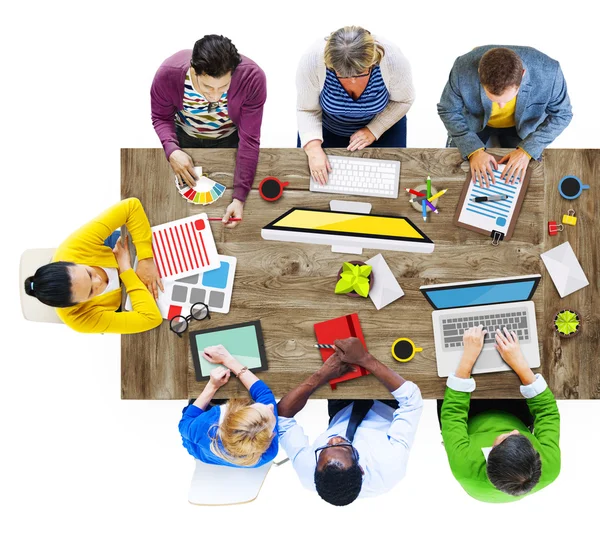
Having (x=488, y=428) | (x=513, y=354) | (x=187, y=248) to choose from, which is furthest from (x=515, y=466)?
(x=187, y=248)

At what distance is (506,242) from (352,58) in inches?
35.8

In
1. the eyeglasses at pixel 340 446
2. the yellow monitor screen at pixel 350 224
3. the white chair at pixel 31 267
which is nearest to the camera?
the eyeglasses at pixel 340 446

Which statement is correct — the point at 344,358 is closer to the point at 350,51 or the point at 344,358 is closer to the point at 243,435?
the point at 243,435

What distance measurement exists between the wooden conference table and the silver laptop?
37 mm

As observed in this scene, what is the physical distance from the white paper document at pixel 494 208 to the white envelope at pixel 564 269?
208 mm

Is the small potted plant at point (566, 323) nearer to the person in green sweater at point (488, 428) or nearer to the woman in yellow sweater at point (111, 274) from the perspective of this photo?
the person in green sweater at point (488, 428)

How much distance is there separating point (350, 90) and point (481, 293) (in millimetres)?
927

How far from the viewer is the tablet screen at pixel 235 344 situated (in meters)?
2.10

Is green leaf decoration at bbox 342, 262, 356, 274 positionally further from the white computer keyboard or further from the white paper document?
the white paper document

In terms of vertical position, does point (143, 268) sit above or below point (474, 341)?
above

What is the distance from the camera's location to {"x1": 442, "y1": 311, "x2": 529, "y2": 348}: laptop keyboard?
2062 mm

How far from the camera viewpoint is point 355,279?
2.04 meters

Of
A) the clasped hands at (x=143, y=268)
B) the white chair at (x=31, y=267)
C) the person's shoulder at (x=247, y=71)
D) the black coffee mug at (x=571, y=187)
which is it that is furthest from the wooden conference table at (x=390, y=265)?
the white chair at (x=31, y=267)

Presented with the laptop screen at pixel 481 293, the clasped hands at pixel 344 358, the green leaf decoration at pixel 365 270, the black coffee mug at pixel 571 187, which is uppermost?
the black coffee mug at pixel 571 187
